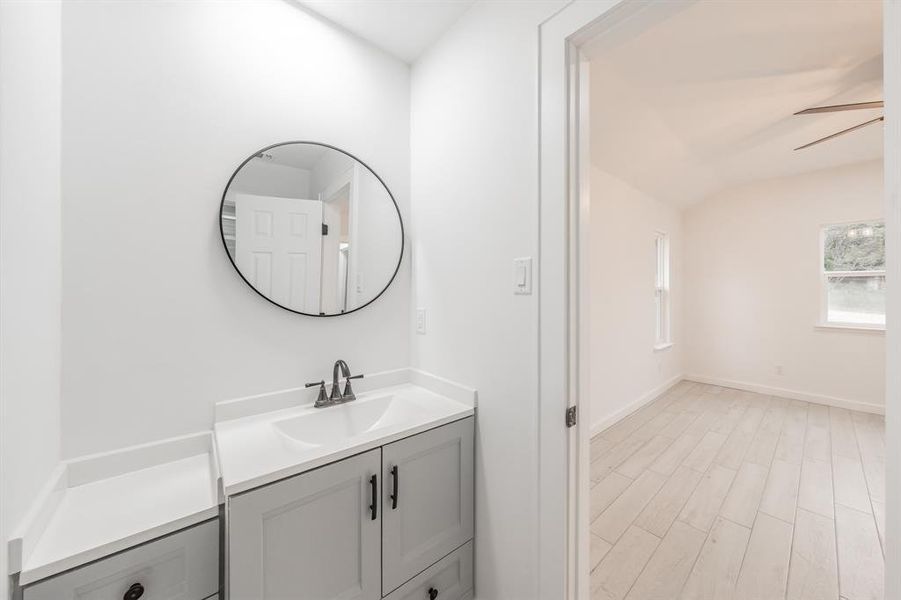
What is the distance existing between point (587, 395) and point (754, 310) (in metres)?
4.57

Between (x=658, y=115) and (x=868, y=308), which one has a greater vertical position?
(x=658, y=115)

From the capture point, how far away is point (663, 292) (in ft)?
14.2

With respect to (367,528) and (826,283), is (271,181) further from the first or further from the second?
(826,283)

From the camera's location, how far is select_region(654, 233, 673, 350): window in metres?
4.28

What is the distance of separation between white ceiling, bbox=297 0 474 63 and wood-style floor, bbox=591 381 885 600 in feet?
8.65

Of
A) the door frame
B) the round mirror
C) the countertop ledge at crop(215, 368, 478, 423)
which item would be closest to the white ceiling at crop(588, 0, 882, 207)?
the door frame

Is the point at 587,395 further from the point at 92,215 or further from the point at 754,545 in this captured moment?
the point at 92,215

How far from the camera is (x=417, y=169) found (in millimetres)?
1730

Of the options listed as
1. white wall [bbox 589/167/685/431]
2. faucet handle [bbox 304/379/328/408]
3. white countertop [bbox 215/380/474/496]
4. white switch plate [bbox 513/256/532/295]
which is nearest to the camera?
white countertop [bbox 215/380/474/496]

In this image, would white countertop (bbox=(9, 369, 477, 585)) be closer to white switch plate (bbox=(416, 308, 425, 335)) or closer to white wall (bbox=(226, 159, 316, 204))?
white switch plate (bbox=(416, 308, 425, 335))

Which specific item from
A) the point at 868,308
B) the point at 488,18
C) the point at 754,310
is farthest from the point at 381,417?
the point at 868,308

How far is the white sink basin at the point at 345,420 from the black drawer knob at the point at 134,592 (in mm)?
488

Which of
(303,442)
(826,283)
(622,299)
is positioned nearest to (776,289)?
(826,283)

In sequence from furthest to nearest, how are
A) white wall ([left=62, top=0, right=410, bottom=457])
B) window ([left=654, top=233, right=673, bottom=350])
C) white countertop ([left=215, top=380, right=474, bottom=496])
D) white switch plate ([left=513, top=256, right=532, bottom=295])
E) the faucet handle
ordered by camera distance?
1. window ([left=654, top=233, right=673, bottom=350])
2. the faucet handle
3. white switch plate ([left=513, top=256, right=532, bottom=295])
4. white wall ([left=62, top=0, right=410, bottom=457])
5. white countertop ([left=215, top=380, right=474, bottom=496])
